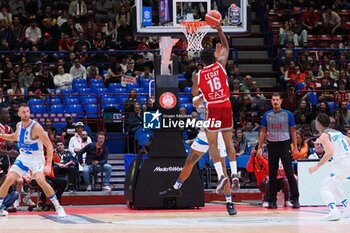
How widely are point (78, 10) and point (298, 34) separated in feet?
22.3

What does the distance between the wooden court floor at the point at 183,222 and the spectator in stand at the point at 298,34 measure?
38.4ft

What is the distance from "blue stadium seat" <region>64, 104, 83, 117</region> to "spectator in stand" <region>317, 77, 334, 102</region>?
6.02 metres

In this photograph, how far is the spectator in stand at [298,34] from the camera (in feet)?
87.7

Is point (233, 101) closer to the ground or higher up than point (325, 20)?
closer to the ground

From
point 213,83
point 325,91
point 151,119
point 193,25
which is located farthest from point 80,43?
point 213,83

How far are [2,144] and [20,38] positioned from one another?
879 cm

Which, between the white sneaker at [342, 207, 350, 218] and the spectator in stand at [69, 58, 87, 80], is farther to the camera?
the spectator in stand at [69, 58, 87, 80]

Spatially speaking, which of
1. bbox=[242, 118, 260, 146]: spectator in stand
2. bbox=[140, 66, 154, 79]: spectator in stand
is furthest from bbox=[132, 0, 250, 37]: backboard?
bbox=[140, 66, 154, 79]: spectator in stand

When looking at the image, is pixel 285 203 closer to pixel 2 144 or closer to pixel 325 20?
pixel 2 144

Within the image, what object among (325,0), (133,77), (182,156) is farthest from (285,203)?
(325,0)

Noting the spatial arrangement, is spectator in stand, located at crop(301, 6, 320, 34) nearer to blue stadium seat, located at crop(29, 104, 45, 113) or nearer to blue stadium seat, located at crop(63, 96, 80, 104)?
blue stadium seat, located at crop(63, 96, 80, 104)

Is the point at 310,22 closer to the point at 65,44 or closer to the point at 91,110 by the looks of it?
the point at 65,44

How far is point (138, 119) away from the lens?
70.5ft

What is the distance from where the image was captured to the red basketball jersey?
1283 centimetres
